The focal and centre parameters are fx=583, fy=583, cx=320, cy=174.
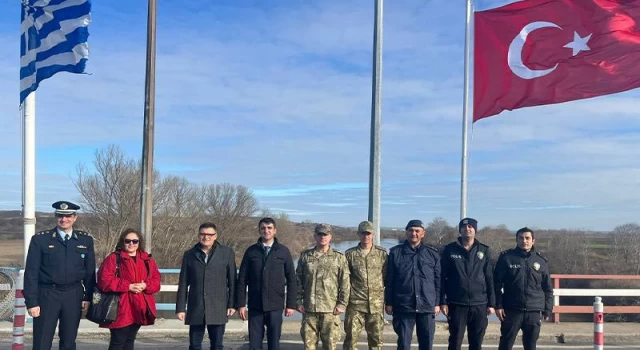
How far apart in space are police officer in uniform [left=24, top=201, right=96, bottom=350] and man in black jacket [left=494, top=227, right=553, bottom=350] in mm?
4823

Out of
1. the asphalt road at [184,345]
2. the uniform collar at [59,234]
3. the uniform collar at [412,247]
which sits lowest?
the asphalt road at [184,345]

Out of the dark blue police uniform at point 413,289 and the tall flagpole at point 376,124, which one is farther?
the tall flagpole at point 376,124

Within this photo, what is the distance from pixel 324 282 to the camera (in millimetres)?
6711

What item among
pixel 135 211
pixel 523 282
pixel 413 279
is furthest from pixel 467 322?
pixel 135 211

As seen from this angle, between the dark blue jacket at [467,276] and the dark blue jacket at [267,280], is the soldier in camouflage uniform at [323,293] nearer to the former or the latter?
the dark blue jacket at [267,280]

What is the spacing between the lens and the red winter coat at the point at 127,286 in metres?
6.08

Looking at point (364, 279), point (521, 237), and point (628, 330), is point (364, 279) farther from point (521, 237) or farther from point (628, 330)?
point (628, 330)

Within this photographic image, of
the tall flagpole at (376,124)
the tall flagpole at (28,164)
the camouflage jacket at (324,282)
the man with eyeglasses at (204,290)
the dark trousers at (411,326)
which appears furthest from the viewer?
the tall flagpole at (28,164)

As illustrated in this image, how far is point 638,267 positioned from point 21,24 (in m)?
50.4

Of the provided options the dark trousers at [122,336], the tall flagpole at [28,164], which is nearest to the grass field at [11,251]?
the tall flagpole at [28,164]

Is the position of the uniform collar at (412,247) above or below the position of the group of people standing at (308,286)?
above

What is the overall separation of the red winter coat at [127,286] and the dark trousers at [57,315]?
485 millimetres

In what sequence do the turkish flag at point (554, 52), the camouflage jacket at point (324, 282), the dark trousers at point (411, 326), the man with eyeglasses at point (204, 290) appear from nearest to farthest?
the man with eyeglasses at point (204, 290)
the camouflage jacket at point (324, 282)
the dark trousers at point (411, 326)
the turkish flag at point (554, 52)

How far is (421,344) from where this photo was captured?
6961 mm
